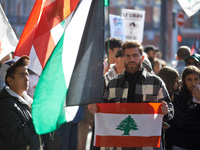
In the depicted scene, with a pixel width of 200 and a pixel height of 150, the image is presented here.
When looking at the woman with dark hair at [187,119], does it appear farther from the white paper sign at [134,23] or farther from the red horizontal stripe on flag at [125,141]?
the white paper sign at [134,23]

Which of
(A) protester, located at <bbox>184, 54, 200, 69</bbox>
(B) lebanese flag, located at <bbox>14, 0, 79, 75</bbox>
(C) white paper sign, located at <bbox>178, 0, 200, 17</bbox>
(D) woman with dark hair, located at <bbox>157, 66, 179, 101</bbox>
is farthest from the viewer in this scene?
(A) protester, located at <bbox>184, 54, 200, 69</bbox>

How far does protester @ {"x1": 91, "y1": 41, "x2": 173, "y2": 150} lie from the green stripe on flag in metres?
0.60

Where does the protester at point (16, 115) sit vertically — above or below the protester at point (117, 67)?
below

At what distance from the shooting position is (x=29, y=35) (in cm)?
556

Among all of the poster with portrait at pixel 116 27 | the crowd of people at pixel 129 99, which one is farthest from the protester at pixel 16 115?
the poster with portrait at pixel 116 27

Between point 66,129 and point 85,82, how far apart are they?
226 cm

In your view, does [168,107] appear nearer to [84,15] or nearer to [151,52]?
[84,15]

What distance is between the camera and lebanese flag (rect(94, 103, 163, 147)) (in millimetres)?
4430

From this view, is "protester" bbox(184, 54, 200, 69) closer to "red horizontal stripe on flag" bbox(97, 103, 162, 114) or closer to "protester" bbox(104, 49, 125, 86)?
"protester" bbox(104, 49, 125, 86)

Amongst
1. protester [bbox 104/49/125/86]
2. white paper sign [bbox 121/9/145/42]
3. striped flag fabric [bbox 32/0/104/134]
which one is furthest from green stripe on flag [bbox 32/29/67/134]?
white paper sign [bbox 121/9/145/42]

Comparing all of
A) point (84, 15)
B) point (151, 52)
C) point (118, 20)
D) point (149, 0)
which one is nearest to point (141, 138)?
point (84, 15)

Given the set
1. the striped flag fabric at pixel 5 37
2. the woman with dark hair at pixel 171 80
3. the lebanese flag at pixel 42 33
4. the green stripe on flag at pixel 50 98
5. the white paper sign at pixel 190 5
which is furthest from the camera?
the white paper sign at pixel 190 5

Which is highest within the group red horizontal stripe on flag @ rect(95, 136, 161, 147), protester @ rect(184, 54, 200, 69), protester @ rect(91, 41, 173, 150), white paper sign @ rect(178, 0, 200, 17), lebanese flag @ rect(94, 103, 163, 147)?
white paper sign @ rect(178, 0, 200, 17)

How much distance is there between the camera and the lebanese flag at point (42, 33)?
5258 mm
